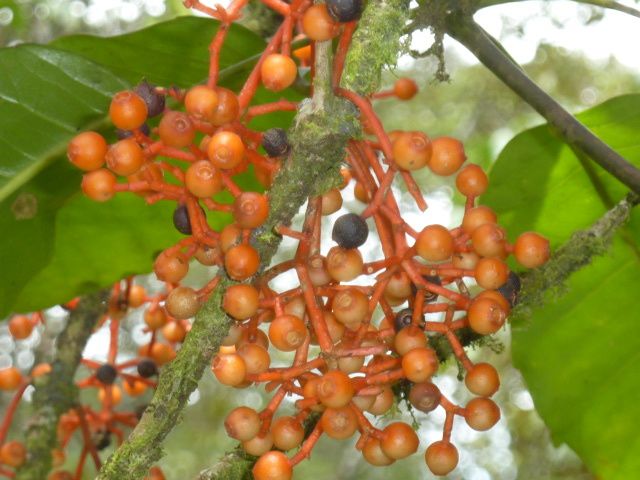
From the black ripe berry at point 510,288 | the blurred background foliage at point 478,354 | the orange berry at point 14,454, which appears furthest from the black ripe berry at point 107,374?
the blurred background foliage at point 478,354

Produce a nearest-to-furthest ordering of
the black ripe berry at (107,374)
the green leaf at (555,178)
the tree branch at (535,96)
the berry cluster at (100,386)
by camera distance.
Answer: the tree branch at (535,96) → the green leaf at (555,178) → the berry cluster at (100,386) → the black ripe berry at (107,374)

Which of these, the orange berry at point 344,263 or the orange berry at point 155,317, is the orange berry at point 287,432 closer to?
the orange berry at point 344,263

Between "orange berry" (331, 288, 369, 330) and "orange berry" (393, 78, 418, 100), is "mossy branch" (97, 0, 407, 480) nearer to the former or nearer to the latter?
"orange berry" (331, 288, 369, 330)

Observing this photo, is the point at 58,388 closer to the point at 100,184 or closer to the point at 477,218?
the point at 100,184

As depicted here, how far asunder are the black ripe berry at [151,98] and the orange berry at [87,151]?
9 centimetres

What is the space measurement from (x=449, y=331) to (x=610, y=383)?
943 millimetres

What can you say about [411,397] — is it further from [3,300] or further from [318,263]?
[3,300]

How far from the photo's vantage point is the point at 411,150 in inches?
42.2

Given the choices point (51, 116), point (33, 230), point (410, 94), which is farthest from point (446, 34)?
point (33, 230)

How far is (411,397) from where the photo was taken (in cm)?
120

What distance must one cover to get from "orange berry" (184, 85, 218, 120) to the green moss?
15cm

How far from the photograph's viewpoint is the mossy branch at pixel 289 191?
1016 mm

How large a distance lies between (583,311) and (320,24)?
1.16m

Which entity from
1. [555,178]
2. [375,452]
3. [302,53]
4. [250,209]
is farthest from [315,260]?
[555,178]
